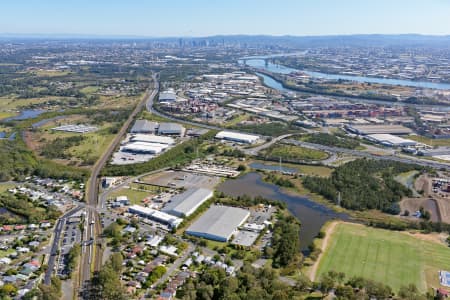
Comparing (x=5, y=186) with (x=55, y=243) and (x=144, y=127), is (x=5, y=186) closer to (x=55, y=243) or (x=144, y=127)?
(x=55, y=243)

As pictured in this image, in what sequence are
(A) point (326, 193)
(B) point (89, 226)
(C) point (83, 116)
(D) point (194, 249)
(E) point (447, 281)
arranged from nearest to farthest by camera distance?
(E) point (447, 281) → (D) point (194, 249) → (B) point (89, 226) → (A) point (326, 193) → (C) point (83, 116)

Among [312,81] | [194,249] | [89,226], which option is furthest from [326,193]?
[312,81]

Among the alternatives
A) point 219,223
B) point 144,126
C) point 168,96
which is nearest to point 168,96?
point 168,96

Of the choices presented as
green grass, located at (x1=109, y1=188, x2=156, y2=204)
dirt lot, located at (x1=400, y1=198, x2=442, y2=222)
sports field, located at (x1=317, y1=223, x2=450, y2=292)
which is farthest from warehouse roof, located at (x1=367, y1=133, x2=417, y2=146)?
green grass, located at (x1=109, y1=188, x2=156, y2=204)

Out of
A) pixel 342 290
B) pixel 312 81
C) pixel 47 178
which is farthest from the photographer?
pixel 312 81

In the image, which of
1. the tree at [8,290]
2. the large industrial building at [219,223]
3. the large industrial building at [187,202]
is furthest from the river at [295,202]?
the tree at [8,290]

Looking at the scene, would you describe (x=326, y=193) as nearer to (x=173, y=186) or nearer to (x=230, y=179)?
(x=230, y=179)

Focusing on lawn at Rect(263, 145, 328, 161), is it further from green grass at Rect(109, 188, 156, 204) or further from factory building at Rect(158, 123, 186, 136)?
green grass at Rect(109, 188, 156, 204)
